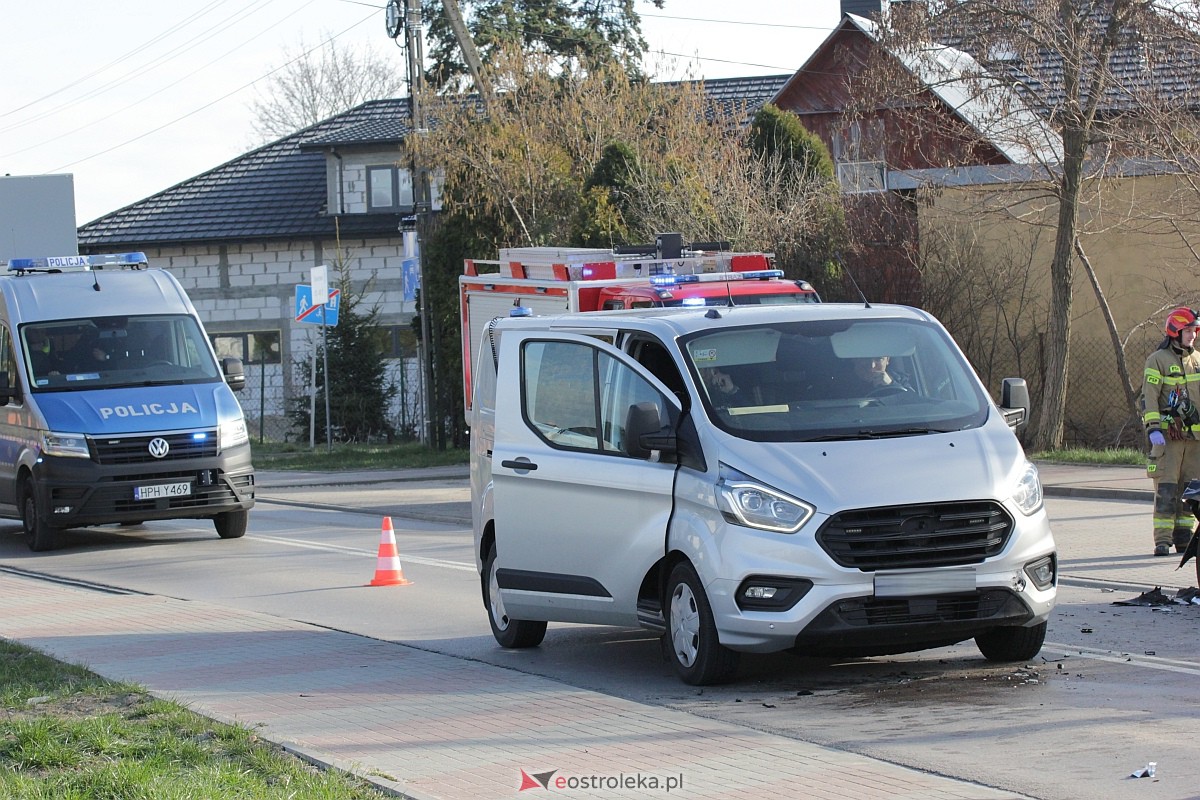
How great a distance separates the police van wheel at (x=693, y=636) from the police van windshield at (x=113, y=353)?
9712 mm

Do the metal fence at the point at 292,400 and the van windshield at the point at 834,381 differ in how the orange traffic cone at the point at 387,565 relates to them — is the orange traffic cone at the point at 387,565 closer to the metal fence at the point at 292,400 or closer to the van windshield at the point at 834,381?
the van windshield at the point at 834,381

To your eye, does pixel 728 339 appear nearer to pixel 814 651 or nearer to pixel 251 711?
pixel 814 651

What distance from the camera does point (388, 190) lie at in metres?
43.6

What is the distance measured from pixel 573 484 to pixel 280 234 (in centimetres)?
3578

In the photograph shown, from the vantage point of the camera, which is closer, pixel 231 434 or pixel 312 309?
pixel 231 434

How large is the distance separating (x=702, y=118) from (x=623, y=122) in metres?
1.44

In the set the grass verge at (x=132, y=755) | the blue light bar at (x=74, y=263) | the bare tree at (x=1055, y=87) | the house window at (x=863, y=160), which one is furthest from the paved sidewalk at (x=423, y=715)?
the house window at (x=863, y=160)

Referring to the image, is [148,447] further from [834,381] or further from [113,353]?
[834,381]

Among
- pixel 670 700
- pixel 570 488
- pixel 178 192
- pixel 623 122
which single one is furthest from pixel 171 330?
pixel 178 192

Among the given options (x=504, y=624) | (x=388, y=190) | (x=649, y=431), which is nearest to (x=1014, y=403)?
(x=649, y=431)

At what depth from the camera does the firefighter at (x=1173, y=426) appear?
13188mm

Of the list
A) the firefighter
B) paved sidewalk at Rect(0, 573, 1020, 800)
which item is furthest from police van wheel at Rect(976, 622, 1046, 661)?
the firefighter

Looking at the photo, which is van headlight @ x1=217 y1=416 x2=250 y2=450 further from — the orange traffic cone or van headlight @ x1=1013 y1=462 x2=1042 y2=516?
van headlight @ x1=1013 y1=462 x2=1042 y2=516

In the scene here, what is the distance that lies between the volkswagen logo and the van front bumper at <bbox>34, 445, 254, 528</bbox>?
11 cm
